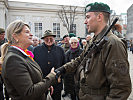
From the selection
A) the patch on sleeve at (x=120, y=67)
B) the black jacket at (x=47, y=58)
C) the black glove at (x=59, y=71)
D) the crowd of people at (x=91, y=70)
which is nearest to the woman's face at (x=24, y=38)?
the crowd of people at (x=91, y=70)

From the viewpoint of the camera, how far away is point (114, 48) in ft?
4.45

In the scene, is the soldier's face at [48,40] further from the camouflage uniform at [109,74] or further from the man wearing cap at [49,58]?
the camouflage uniform at [109,74]

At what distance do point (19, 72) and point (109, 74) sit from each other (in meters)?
1.04

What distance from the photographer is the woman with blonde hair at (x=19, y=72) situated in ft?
4.67

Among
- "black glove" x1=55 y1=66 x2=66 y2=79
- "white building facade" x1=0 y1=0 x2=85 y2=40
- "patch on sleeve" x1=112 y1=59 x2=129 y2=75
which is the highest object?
"white building facade" x1=0 y1=0 x2=85 y2=40

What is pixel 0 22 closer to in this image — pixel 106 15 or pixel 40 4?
pixel 40 4

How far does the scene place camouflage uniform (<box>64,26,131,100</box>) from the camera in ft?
4.32

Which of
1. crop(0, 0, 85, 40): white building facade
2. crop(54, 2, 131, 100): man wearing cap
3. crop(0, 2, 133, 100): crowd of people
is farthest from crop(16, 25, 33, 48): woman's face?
crop(0, 0, 85, 40): white building facade

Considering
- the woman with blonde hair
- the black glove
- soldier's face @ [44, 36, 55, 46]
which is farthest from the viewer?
soldier's face @ [44, 36, 55, 46]

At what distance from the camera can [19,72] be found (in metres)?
1.43

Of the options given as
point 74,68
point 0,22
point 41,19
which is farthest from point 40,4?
point 74,68

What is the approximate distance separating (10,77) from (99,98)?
1.08m

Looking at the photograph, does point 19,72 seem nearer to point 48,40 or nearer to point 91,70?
point 91,70

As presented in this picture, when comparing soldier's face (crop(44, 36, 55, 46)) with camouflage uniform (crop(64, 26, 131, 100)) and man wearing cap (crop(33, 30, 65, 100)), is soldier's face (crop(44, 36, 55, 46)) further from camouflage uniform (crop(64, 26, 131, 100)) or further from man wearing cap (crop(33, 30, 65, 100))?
camouflage uniform (crop(64, 26, 131, 100))
